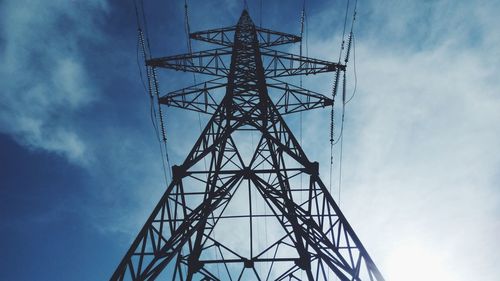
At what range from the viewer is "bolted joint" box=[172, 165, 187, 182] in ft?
25.1

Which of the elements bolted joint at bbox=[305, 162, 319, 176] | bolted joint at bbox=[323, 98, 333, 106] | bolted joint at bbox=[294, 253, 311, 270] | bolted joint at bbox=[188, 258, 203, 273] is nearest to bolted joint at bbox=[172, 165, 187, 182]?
bolted joint at bbox=[188, 258, 203, 273]

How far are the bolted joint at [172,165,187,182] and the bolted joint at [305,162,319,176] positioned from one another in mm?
3074

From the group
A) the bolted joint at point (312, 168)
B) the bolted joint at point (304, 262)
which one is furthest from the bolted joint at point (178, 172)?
the bolted joint at point (304, 262)

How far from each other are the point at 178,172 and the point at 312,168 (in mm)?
3316

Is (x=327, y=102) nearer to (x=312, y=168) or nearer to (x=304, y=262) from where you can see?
(x=312, y=168)

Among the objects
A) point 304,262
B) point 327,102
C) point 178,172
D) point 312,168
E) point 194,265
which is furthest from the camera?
point 327,102

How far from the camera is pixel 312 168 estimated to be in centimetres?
803

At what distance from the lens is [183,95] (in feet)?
34.9

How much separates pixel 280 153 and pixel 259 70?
137 inches

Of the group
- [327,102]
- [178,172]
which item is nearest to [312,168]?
[178,172]

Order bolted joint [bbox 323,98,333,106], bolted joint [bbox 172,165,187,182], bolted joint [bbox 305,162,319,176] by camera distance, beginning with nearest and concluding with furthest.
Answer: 1. bolted joint [bbox 172,165,187,182]
2. bolted joint [bbox 305,162,319,176]
3. bolted joint [bbox 323,98,333,106]

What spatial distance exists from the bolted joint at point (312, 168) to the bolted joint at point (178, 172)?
3074 millimetres

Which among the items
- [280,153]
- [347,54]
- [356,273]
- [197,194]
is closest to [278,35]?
[347,54]

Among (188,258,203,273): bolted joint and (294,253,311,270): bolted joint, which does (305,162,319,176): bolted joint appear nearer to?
(294,253,311,270): bolted joint
